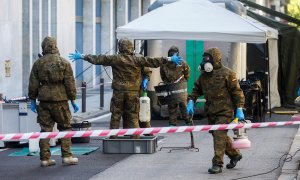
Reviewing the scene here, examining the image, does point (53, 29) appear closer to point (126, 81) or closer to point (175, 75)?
point (175, 75)

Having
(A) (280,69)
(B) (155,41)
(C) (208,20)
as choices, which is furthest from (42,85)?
(A) (280,69)

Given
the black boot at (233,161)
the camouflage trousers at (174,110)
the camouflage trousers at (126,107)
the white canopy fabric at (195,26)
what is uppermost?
the white canopy fabric at (195,26)

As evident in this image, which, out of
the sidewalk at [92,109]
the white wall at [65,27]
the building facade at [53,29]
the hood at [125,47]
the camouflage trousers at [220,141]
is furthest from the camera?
the white wall at [65,27]

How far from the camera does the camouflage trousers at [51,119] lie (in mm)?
13297

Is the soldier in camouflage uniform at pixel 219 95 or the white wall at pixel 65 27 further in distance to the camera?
the white wall at pixel 65 27

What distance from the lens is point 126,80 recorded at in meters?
15.1

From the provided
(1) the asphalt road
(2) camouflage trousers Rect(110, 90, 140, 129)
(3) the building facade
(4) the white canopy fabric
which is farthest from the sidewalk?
(1) the asphalt road

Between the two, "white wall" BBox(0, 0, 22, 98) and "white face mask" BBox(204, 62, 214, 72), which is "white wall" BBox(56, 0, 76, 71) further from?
"white face mask" BBox(204, 62, 214, 72)

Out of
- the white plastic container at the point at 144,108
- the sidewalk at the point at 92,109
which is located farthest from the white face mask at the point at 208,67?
the sidewalk at the point at 92,109

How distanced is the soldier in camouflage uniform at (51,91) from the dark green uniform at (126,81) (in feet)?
4.99

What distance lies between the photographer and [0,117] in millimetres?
15906

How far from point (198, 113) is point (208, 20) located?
9.56 feet

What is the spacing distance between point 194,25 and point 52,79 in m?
7.37

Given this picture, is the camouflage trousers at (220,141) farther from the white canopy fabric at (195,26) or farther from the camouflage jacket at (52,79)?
the white canopy fabric at (195,26)
